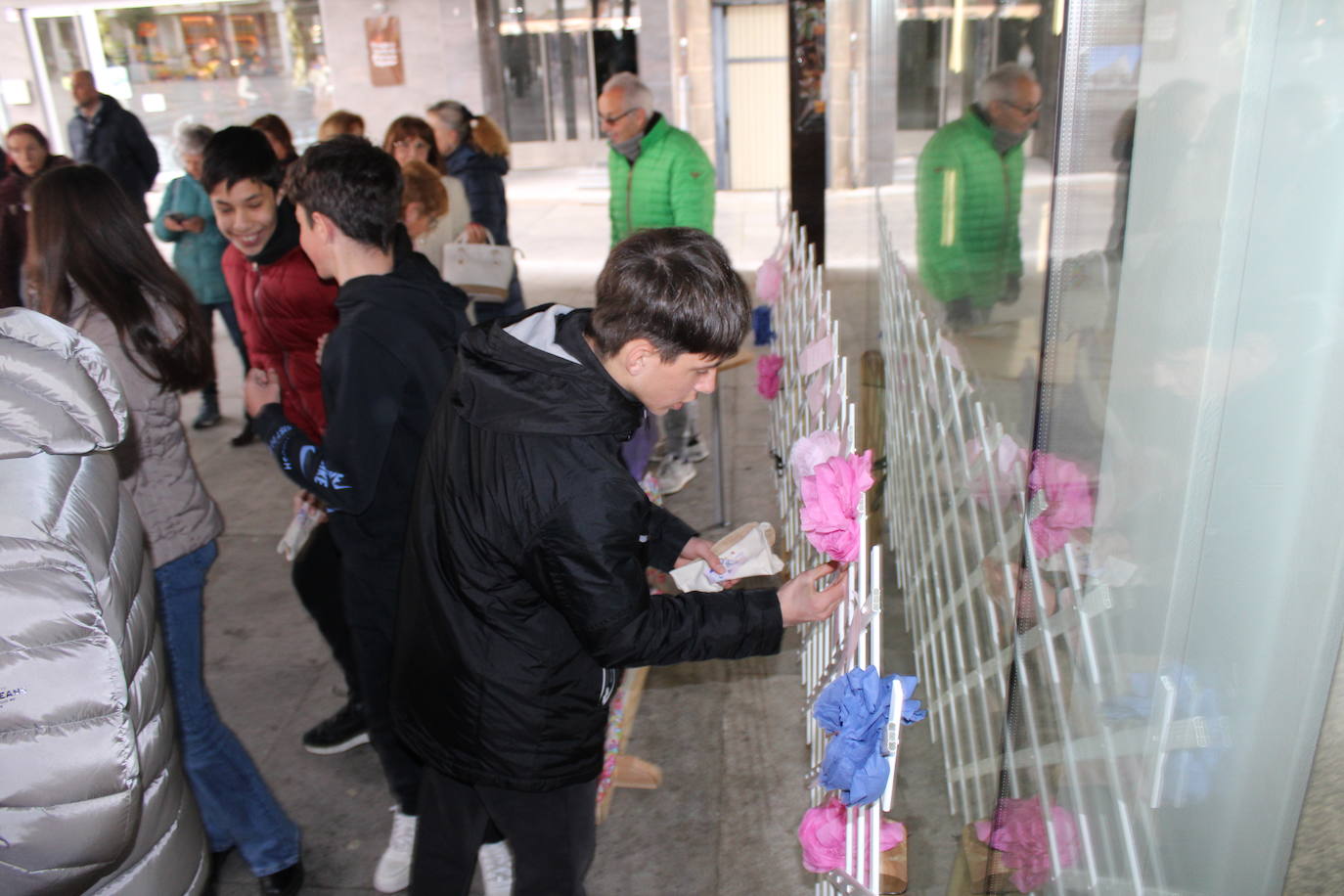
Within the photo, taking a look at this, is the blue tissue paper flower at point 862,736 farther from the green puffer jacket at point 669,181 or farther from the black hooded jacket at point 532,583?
the green puffer jacket at point 669,181

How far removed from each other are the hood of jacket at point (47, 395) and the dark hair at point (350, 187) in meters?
0.72

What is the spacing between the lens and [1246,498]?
1.21 m

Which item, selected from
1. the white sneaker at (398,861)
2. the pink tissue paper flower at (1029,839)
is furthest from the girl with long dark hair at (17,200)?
the pink tissue paper flower at (1029,839)

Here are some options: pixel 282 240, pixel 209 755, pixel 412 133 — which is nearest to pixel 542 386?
pixel 209 755

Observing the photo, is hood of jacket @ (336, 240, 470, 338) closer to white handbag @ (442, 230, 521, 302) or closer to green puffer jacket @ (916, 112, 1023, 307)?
green puffer jacket @ (916, 112, 1023, 307)

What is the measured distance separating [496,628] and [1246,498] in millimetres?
→ 1149

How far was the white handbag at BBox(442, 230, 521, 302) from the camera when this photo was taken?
4.88 meters

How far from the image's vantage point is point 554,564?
162 centimetres

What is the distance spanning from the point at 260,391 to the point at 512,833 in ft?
4.02

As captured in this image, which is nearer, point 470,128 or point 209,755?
point 209,755

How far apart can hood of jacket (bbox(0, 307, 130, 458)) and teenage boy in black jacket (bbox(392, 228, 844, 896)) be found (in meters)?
0.53

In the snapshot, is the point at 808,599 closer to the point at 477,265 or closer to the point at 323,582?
the point at 323,582

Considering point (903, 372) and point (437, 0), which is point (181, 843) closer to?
point (903, 372)

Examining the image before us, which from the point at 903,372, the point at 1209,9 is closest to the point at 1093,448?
the point at 1209,9
